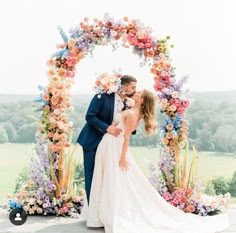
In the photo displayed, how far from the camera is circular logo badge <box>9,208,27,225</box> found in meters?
4.95

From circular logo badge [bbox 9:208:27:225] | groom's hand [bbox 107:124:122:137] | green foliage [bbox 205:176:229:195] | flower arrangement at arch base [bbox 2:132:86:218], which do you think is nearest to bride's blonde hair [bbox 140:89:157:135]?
groom's hand [bbox 107:124:122:137]

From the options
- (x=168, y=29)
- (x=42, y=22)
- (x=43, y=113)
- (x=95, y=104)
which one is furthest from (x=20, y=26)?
(x=95, y=104)

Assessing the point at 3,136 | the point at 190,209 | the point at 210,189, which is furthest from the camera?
the point at 3,136

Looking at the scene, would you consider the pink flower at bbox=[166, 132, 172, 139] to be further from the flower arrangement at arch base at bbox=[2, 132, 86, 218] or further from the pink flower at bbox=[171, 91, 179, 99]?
the flower arrangement at arch base at bbox=[2, 132, 86, 218]

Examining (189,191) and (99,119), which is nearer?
(99,119)

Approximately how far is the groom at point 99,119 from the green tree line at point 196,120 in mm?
2658

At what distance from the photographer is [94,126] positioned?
15.9ft

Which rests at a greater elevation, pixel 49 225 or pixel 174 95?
pixel 174 95

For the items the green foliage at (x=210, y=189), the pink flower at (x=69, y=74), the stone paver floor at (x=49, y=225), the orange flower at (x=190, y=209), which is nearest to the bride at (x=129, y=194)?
the stone paver floor at (x=49, y=225)

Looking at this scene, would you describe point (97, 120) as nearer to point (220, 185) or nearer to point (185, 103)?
point (185, 103)

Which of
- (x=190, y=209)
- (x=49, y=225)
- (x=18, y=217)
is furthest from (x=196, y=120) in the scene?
(x=18, y=217)

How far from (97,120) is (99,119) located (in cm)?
9

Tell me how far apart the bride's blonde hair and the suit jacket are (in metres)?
0.31

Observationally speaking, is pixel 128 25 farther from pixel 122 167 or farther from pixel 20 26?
pixel 20 26
